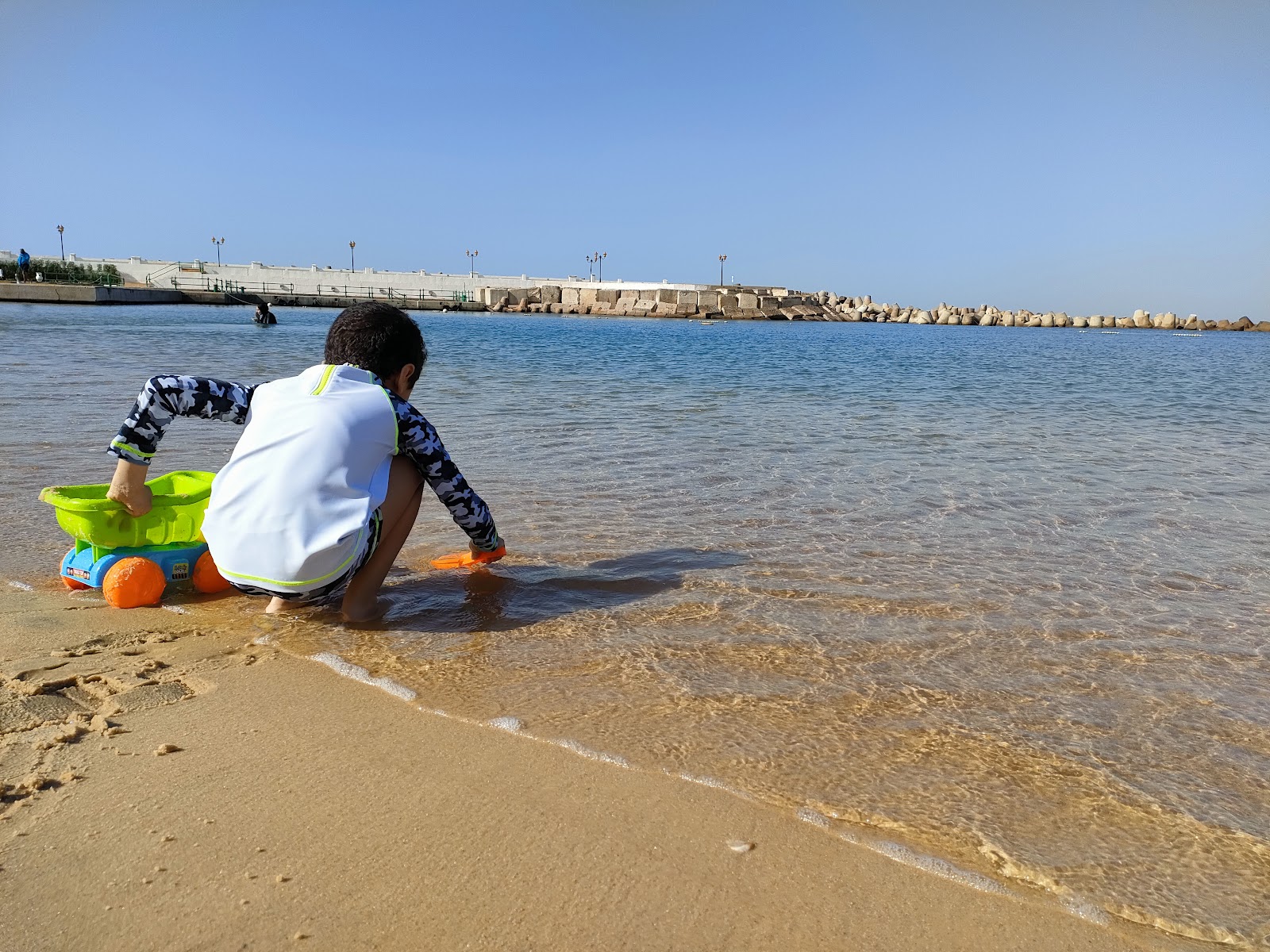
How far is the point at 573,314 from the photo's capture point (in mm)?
74375

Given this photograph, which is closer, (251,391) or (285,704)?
(285,704)

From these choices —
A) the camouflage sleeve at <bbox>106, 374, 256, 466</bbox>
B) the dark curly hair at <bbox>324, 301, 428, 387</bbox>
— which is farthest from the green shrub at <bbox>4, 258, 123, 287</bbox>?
the dark curly hair at <bbox>324, 301, 428, 387</bbox>

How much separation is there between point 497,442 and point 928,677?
4.98m

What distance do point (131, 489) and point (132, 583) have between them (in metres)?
0.35

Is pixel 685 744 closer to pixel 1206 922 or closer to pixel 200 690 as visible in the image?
pixel 1206 922

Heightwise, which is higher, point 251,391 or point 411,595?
point 251,391

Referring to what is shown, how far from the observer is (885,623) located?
10.9 feet

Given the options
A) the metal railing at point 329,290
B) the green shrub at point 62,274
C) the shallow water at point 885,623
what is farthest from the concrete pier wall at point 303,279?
the shallow water at point 885,623

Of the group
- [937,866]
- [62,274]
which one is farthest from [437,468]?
[62,274]

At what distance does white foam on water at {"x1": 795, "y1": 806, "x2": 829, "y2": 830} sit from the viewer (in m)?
1.95

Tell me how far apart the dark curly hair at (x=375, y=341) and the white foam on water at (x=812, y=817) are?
1965mm

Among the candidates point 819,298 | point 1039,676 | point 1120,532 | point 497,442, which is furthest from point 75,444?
point 819,298

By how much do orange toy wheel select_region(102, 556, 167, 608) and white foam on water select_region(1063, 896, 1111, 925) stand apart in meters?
3.01

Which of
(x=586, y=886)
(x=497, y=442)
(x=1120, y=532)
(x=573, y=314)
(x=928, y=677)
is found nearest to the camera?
(x=586, y=886)
